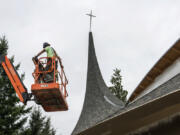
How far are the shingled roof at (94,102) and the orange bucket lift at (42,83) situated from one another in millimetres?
5291

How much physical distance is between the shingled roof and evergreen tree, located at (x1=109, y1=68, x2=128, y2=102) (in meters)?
13.2

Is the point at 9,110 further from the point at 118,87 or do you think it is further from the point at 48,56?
the point at 118,87

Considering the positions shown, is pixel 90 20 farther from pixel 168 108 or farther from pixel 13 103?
pixel 168 108

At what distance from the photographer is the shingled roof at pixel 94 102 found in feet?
46.4

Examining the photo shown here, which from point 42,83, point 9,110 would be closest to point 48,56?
point 42,83

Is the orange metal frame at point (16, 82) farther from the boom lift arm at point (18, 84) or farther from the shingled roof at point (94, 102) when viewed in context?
the shingled roof at point (94, 102)

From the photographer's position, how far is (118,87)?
31.3 meters

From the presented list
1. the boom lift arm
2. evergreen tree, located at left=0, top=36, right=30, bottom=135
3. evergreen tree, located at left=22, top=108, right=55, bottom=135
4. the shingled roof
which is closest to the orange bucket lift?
the boom lift arm

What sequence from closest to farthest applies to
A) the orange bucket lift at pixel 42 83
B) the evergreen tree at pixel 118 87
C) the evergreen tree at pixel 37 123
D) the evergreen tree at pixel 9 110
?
the orange bucket lift at pixel 42 83
the evergreen tree at pixel 9 110
the evergreen tree at pixel 37 123
the evergreen tree at pixel 118 87

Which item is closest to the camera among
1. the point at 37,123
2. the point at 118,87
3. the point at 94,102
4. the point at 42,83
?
the point at 42,83

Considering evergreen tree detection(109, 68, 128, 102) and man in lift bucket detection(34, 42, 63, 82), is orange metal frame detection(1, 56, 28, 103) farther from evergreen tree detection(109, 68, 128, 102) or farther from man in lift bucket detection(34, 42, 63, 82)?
evergreen tree detection(109, 68, 128, 102)

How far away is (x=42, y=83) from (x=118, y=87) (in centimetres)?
2360

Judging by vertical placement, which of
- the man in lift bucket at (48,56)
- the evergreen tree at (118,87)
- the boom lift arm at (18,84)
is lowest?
the evergreen tree at (118,87)

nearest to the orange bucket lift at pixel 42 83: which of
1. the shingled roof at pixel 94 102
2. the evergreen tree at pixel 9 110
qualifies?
the shingled roof at pixel 94 102
